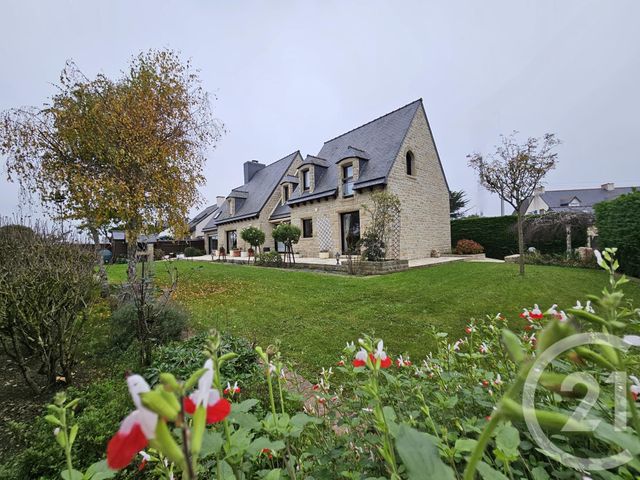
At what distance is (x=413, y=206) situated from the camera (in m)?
15.0

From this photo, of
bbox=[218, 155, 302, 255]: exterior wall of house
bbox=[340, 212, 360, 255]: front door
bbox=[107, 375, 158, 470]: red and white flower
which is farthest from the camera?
bbox=[218, 155, 302, 255]: exterior wall of house

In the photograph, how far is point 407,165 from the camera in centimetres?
1504

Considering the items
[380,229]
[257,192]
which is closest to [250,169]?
[257,192]

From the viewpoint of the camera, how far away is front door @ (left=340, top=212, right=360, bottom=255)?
15.2 meters

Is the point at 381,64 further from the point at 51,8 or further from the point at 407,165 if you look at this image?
the point at 51,8

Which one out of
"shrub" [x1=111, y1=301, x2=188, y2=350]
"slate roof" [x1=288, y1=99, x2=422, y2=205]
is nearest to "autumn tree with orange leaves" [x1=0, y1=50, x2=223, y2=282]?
"shrub" [x1=111, y1=301, x2=188, y2=350]

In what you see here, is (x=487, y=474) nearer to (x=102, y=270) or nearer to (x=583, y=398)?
(x=583, y=398)

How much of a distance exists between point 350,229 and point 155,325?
1244 cm

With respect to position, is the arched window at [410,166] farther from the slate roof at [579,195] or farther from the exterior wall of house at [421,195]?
the slate roof at [579,195]

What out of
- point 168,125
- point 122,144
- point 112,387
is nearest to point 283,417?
point 112,387

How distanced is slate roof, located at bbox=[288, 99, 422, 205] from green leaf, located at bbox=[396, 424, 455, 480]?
44.1 feet

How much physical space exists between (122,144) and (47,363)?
5464 millimetres

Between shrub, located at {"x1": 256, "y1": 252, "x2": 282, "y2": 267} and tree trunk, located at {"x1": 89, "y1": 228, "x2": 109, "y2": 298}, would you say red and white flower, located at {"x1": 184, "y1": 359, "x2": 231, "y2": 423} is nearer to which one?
tree trunk, located at {"x1": 89, "y1": 228, "x2": 109, "y2": 298}

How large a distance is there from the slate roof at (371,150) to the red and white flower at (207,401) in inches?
533
